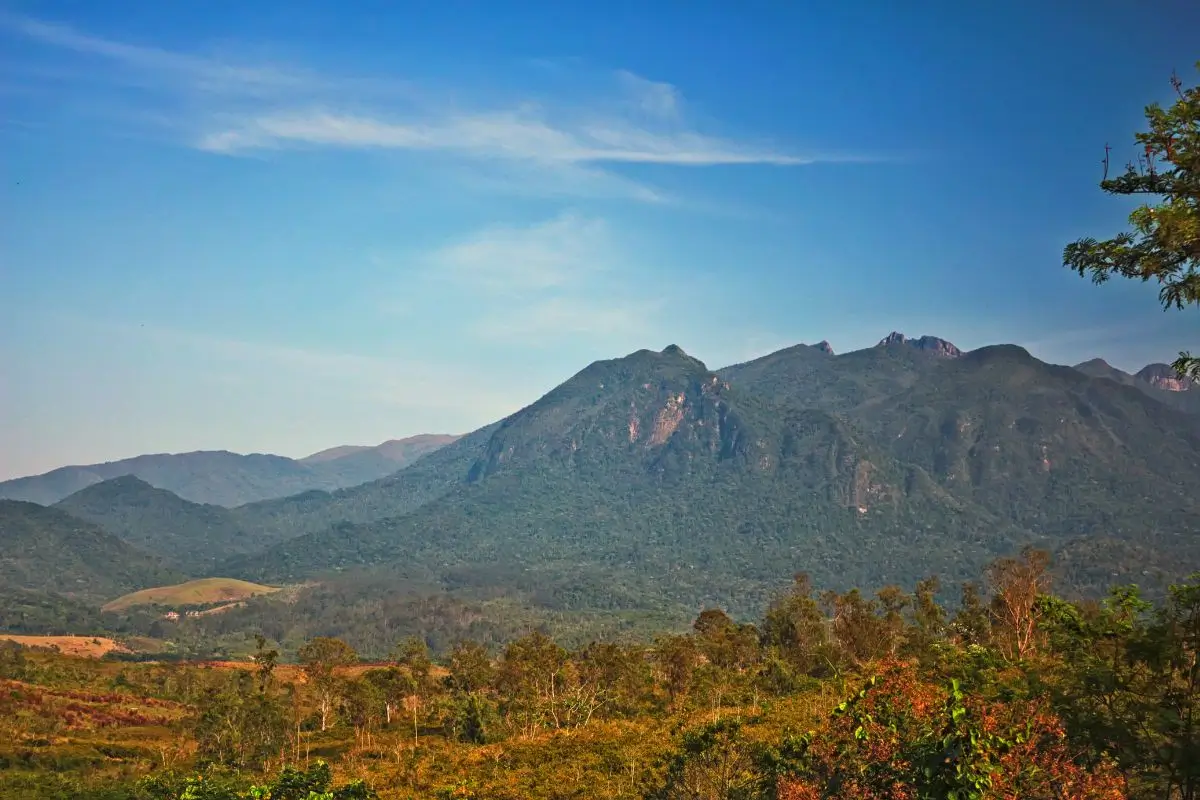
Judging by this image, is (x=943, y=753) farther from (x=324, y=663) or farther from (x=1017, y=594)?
(x=324, y=663)

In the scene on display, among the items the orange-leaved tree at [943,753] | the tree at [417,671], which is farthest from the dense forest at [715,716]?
the tree at [417,671]

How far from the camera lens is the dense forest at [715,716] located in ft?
48.9

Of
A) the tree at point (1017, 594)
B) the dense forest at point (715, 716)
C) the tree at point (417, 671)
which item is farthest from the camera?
the tree at point (417, 671)

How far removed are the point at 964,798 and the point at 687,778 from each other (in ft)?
72.0

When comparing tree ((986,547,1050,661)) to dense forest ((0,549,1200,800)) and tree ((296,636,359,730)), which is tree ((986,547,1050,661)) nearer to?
dense forest ((0,549,1200,800))

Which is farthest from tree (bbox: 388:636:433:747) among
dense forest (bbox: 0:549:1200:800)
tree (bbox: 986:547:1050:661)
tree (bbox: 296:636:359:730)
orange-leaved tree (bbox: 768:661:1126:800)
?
orange-leaved tree (bbox: 768:661:1126:800)

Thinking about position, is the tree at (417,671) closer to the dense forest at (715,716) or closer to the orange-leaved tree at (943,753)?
the dense forest at (715,716)

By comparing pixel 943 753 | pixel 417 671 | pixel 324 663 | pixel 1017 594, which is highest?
pixel 943 753

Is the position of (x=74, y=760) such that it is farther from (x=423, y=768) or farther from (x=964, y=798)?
(x=964, y=798)

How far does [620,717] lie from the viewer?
74562mm

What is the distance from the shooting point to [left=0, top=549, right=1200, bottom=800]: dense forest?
14914 mm

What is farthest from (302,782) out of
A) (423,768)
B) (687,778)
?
(423,768)

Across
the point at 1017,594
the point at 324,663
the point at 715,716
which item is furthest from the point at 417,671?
the point at 1017,594

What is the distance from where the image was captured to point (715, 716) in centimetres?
5728
